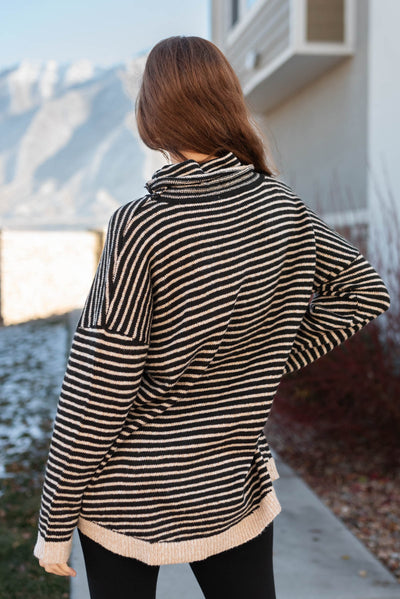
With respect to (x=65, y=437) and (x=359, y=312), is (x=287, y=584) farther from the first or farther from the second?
(x=65, y=437)

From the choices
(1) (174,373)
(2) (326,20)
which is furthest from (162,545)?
(2) (326,20)

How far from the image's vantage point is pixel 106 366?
3.94 feet

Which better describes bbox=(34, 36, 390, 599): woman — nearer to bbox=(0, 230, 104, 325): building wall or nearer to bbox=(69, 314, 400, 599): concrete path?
bbox=(69, 314, 400, 599): concrete path

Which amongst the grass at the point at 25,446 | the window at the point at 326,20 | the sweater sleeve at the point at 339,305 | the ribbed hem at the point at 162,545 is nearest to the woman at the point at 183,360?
the ribbed hem at the point at 162,545

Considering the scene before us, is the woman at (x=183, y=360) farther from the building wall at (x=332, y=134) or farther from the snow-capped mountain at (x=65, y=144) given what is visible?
the snow-capped mountain at (x=65, y=144)

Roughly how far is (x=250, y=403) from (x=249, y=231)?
331 mm

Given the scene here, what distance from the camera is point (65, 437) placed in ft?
4.00

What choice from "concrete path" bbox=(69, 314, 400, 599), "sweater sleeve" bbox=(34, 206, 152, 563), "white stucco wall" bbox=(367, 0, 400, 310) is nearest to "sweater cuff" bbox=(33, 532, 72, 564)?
"sweater sleeve" bbox=(34, 206, 152, 563)

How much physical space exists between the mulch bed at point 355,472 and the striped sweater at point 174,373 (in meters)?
2.11

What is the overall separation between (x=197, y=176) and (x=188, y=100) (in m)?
0.16

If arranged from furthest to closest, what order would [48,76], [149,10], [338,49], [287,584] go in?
[48,76]
[149,10]
[338,49]
[287,584]

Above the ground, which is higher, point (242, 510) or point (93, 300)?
point (93, 300)

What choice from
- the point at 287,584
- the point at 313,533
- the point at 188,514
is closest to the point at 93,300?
the point at 188,514

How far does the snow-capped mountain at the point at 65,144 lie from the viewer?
7444 cm
